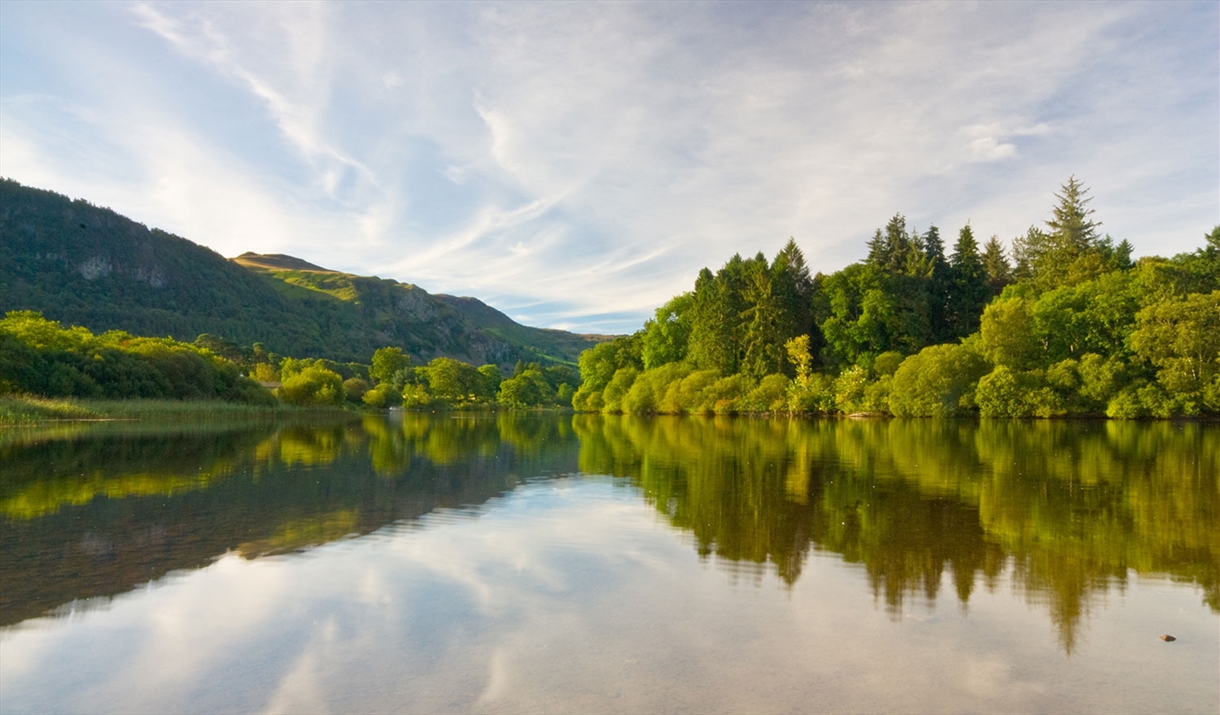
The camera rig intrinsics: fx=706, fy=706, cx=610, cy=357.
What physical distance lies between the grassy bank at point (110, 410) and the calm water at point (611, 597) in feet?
98.5

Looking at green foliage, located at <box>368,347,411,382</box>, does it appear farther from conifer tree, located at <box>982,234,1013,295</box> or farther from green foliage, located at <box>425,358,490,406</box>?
conifer tree, located at <box>982,234,1013,295</box>

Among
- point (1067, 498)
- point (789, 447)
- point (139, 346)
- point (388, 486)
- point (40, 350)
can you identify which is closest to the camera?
point (1067, 498)

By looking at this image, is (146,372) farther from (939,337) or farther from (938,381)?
(939,337)

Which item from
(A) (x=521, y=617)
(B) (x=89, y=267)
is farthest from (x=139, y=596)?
(B) (x=89, y=267)

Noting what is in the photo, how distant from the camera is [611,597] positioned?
6969mm

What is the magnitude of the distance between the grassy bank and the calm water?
30023 millimetres

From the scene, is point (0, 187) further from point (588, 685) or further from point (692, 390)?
point (588, 685)

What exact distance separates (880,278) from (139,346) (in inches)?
2784

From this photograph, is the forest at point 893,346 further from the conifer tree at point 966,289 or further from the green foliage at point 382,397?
the green foliage at point 382,397

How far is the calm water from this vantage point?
473 centimetres

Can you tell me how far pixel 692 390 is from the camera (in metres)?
74.1

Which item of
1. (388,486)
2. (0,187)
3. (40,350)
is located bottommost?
(388,486)

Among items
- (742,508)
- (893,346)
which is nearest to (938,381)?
(893,346)

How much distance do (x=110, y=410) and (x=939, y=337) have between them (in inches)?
2860
